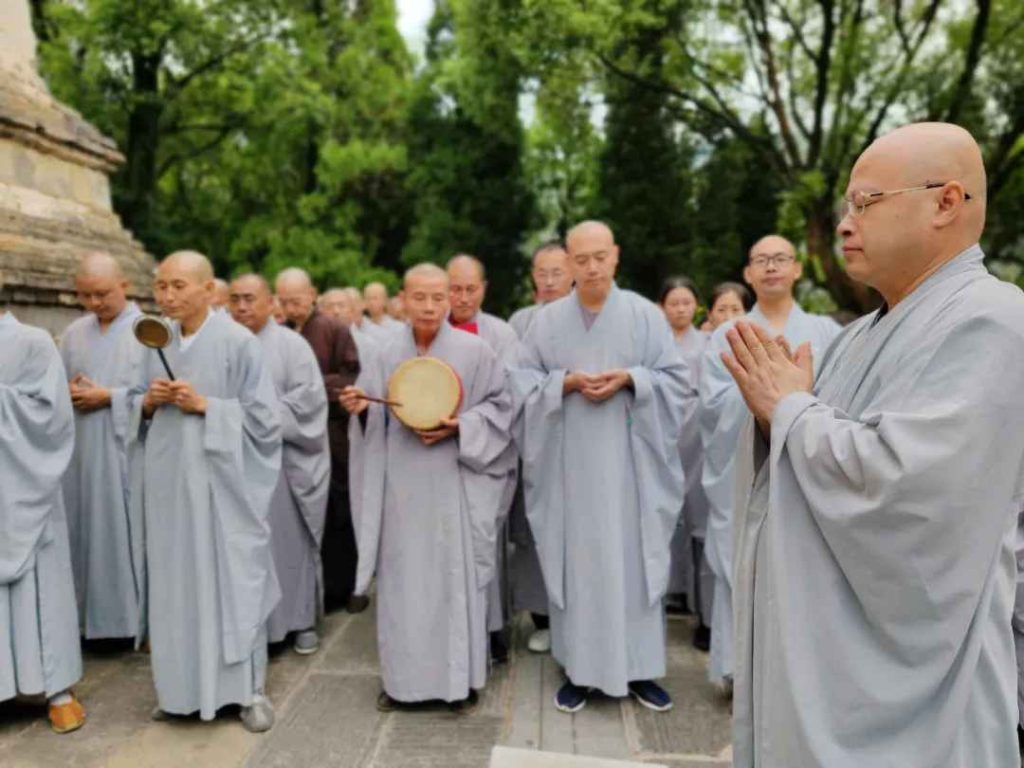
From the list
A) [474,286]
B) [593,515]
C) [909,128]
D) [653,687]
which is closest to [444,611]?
[593,515]

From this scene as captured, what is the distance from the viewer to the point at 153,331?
3375 mm

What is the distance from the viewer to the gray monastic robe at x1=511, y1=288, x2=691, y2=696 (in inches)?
150

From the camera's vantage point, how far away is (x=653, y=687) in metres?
3.94

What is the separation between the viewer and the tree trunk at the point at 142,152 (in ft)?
52.2

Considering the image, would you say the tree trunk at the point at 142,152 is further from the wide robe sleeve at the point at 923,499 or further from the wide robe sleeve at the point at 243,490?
the wide robe sleeve at the point at 923,499

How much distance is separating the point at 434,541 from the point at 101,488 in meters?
2.09

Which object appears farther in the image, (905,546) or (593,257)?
(593,257)

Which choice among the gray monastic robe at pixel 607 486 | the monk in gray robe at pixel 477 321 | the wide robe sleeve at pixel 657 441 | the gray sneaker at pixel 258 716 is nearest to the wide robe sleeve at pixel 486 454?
the gray monastic robe at pixel 607 486

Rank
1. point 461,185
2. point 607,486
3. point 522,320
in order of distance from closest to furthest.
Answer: point 607,486
point 522,320
point 461,185

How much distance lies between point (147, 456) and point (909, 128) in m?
3.33

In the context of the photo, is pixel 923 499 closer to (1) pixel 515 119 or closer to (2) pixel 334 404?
(2) pixel 334 404

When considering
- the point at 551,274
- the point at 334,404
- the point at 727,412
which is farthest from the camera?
the point at 334,404

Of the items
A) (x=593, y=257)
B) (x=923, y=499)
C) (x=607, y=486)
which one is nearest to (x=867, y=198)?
(x=923, y=499)

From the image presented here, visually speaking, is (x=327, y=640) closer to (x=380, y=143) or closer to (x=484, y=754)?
(x=484, y=754)
